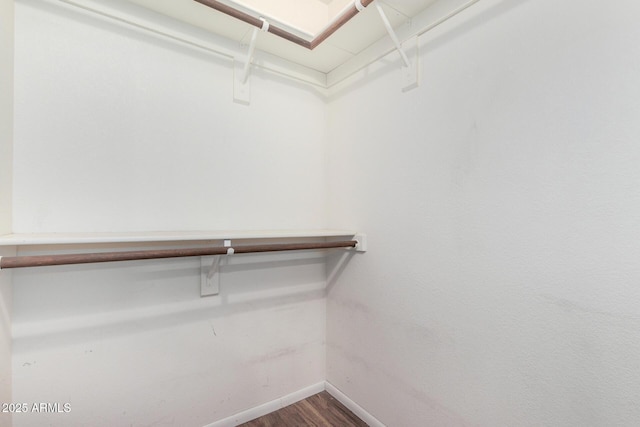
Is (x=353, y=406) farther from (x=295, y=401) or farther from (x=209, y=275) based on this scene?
(x=209, y=275)

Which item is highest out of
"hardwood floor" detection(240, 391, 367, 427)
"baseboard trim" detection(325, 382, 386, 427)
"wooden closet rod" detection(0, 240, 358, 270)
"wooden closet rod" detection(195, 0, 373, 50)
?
"wooden closet rod" detection(195, 0, 373, 50)

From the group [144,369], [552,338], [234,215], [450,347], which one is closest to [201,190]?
[234,215]

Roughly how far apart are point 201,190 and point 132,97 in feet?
1.61

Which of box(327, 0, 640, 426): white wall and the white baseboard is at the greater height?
box(327, 0, 640, 426): white wall

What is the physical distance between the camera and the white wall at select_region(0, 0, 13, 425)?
0.98m

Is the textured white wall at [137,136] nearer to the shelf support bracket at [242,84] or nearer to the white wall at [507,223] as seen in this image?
the shelf support bracket at [242,84]

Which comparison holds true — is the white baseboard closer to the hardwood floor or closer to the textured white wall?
the hardwood floor

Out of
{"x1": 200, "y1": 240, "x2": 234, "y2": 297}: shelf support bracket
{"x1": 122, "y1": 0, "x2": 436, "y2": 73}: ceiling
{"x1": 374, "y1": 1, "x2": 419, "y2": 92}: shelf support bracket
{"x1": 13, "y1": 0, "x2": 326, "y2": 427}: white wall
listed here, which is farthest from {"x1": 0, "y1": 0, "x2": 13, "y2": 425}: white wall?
{"x1": 374, "y1": 1, "x2": 419, "y2": 92}: shelf support bracket

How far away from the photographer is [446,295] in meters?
1.17

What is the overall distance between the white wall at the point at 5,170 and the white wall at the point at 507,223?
4.79 ft

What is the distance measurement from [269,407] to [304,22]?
89.4 inches

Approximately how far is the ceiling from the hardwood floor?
2.03 m

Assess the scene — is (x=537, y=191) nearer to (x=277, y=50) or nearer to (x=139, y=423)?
(x=277, y=50)

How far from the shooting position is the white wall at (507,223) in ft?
2.57
